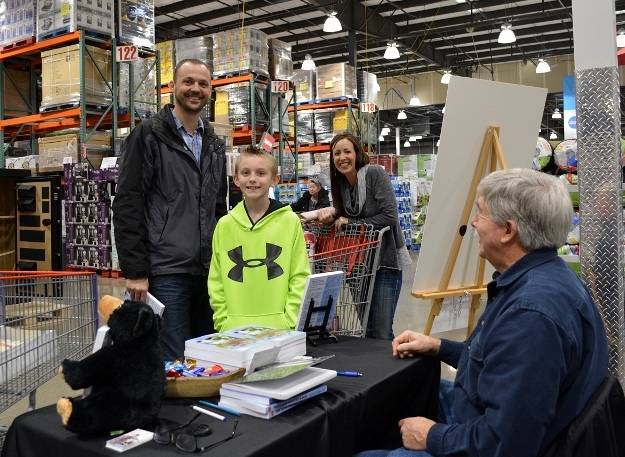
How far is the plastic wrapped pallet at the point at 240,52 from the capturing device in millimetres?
10273

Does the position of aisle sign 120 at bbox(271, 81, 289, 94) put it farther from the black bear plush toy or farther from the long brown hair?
the black bear plush toy

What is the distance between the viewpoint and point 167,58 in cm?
1120

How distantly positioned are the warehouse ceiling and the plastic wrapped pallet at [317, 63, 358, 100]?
1980 millimetres

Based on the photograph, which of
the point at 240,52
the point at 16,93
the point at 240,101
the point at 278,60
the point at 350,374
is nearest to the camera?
the point at 350,374

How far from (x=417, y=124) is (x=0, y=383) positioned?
28370 mm

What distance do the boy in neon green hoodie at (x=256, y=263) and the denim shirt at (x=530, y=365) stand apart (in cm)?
102

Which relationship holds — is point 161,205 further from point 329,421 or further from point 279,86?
point 279,86

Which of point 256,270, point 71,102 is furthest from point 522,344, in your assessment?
point 71,102

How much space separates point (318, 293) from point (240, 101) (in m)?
8.90

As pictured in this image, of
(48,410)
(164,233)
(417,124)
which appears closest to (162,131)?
(164,233)

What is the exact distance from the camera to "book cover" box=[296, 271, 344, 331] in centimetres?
202

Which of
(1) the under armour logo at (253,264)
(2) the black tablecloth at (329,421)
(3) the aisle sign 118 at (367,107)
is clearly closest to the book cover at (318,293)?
(2) the black tablecloth at (329,421)

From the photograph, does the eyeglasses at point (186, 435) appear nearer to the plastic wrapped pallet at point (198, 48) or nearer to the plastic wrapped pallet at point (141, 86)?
the plastic wrapped pallet at point (141, 86)

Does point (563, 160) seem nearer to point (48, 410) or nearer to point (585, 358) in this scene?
point (585, 358)
